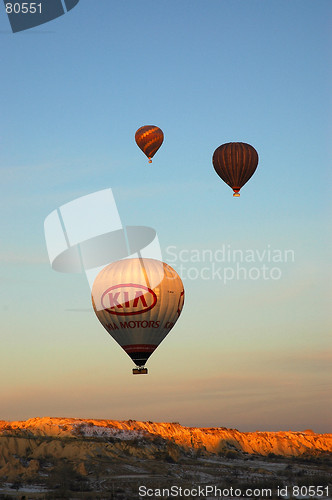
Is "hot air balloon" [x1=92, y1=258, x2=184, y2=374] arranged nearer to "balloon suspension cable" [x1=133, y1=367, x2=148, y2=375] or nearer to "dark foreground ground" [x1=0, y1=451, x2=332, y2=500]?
"balloon suspension cable" [x1=133, y1=367, x2=148, y2=375]

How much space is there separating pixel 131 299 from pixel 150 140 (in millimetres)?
28522

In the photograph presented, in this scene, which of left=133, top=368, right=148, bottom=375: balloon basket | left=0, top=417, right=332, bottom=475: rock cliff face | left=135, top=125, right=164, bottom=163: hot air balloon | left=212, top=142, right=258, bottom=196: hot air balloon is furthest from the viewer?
left=0, top=417, right=332, bottom=475: rock cliff face

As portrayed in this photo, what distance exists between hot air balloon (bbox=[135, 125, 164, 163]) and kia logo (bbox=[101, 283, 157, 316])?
25.7 meters

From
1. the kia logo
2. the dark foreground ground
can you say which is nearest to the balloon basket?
the kia logo

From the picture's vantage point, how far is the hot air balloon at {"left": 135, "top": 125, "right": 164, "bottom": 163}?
289 ft

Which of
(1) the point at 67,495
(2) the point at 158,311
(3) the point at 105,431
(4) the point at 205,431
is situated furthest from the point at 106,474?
(4) the point at 205,431

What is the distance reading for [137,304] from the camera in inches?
2581

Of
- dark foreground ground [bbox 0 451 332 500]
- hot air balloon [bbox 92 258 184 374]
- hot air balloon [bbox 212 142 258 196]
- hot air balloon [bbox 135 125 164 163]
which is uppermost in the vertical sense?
hot air balloon [bbox 135 125 164 163]

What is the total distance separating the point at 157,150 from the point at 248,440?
8369 centimetres

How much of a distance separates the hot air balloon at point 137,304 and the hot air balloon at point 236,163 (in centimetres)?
1405

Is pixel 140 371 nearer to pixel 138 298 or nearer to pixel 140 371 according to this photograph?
pixel 140 371

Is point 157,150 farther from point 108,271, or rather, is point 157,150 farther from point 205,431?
point 205,431

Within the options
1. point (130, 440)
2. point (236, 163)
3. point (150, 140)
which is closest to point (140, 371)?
point (236, 163)

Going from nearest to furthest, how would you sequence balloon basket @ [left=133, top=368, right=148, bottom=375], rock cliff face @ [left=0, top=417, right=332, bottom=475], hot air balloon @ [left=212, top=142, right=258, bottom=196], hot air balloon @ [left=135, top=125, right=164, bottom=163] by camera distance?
balloon basket @ [left=133, top=368, right=148, bottom=375], hot air balloon @ [left=212, top=142, right=258, bottom=196], hot air balloon @ [left=135, top=125, right=164, bottom=163], rock cliff face @ [left=0, top=417, right=332, bottom=475]
